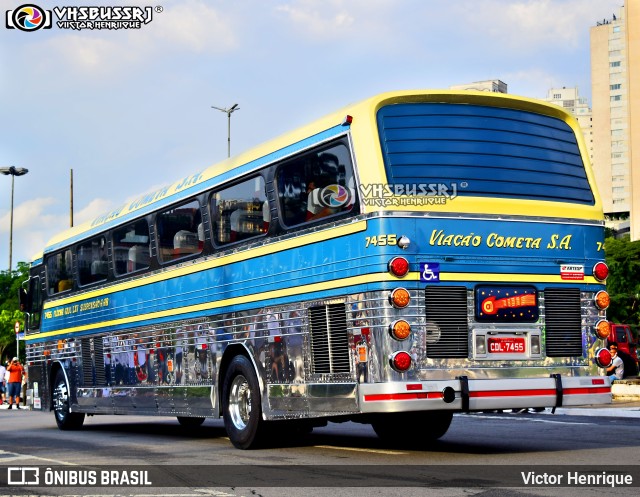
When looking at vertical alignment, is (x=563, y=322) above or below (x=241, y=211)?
below

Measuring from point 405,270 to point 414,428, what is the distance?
12.3ft

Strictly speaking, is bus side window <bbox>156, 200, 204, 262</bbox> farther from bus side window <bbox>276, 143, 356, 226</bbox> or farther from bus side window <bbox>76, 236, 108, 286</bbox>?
bus side window <bbox>76, 236, 108, 286</bbox>

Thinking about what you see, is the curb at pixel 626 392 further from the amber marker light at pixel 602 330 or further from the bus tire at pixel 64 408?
the amber marker light at pixel 602 330

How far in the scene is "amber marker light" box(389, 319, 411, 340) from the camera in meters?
10.8

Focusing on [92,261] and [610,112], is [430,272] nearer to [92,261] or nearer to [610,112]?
[92,261]

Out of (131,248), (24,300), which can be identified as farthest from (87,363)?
(24,300)

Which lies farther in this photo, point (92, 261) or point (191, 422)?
point (191, 422)

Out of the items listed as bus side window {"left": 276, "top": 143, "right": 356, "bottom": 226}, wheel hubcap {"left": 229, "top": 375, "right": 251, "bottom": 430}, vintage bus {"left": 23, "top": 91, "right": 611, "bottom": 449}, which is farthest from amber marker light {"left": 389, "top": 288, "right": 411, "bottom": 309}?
wheel hubcap {"left": 229, "top": 375, "right": 251, "bottom": 430}

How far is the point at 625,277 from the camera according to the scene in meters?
65.8

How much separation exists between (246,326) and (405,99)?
360 centimetres

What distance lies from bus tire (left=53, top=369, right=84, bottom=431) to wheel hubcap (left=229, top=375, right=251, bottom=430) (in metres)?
7.13

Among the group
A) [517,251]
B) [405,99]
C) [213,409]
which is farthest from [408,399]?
[213,409]

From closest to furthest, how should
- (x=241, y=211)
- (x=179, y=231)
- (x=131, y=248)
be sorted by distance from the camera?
(x=241, y=211) < (x=179, y=231) < (x=131, y=248)

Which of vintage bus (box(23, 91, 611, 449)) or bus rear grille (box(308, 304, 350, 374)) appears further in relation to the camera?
bus rear grille (box(308, 304, 350, 374))
